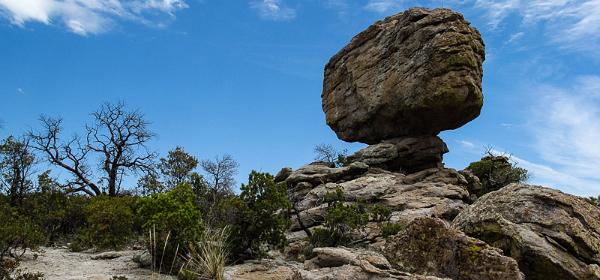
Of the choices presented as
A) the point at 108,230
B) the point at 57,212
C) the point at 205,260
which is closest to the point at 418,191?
the point at 108,230

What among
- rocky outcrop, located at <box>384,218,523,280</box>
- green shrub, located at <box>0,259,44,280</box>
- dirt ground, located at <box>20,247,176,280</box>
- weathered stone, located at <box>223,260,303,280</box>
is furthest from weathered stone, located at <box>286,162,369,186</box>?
green shrub, located at <box>0,259,44,280</box>

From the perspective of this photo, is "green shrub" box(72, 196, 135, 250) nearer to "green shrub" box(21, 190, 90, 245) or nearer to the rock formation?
"green shrub" box(21, 190, 90, 245)

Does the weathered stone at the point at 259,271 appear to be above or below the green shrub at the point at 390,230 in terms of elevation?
below

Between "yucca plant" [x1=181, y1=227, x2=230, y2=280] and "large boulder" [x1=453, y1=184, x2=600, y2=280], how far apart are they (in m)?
5.79

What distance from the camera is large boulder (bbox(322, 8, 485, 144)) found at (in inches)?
973

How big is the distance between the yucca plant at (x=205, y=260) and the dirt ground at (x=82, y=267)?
2.20 ft

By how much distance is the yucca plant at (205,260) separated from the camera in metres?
11.4

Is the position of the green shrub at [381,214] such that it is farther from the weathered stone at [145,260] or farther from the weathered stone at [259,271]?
the weathered stone at [145,260]

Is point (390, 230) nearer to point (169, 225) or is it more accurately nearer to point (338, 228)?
point (338, 228)

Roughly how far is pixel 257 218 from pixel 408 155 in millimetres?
14085

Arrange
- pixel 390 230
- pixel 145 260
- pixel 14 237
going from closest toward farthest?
pixel 145 260 < pixel 14 237 < pixel 390 230

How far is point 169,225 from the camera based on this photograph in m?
12.6

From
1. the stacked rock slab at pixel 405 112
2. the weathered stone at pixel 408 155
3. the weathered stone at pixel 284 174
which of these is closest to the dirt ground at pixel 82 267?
the stacked rock slab at pixel 405 112

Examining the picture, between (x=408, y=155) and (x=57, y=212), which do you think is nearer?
(x=57, y=212)
